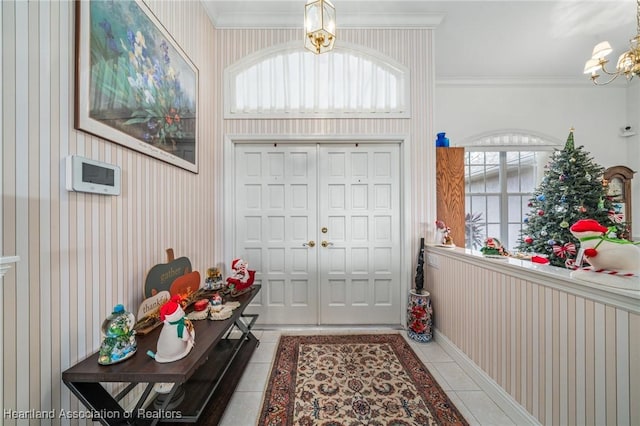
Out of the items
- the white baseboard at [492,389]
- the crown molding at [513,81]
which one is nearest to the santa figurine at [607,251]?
the white baseboard at [492,389]

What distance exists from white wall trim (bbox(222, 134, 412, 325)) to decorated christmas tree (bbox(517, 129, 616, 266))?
1.31 meters

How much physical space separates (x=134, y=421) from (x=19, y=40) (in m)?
1.74

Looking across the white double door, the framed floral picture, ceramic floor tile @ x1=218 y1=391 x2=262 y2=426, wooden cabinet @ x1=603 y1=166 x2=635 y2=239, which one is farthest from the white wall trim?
wooden cabinet @ x1=603 y1=166 x2=635 y2=239

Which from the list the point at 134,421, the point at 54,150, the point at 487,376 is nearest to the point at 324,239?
the point at 487,376

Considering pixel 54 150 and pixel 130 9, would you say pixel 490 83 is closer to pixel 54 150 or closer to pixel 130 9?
pixel 130 9

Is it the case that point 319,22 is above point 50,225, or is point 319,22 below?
above

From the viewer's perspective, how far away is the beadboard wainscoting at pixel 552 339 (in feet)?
3.27

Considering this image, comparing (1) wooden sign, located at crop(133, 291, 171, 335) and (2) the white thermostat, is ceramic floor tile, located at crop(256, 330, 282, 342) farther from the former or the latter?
(2) the white thermostat

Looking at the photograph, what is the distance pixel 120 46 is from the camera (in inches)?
52.8

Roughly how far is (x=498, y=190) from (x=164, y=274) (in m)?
4.80

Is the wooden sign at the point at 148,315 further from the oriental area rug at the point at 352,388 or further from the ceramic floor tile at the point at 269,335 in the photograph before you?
the ceramic floor tile at the point at 269,335

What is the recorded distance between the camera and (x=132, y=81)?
56.0 inches

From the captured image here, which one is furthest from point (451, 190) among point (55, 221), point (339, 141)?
point (55, 221)

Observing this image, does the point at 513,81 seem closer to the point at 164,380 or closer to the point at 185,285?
the point at 185,285
